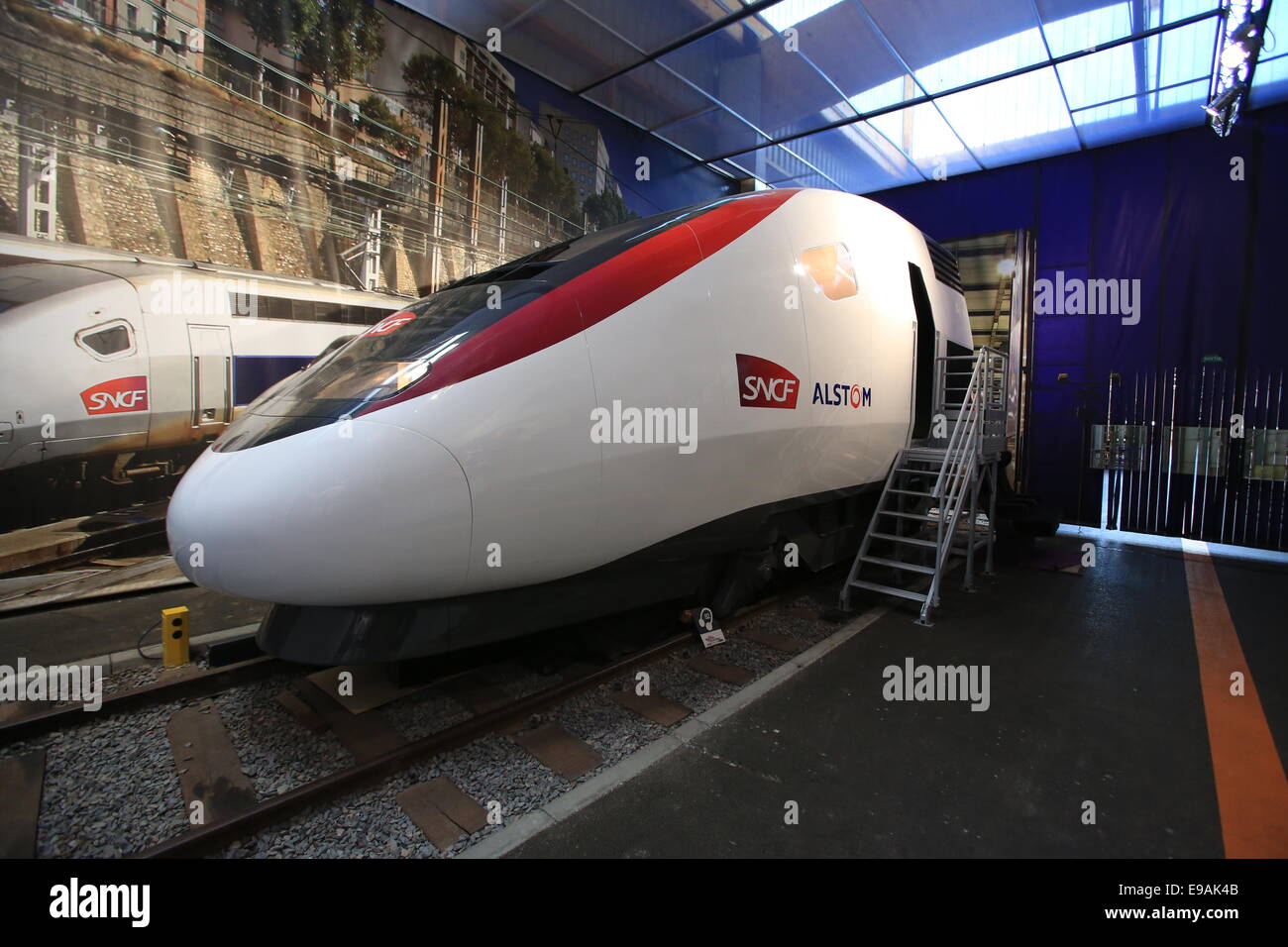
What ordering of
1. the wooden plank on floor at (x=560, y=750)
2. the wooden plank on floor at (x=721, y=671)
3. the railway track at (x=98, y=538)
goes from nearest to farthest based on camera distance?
the wooden plank on floor at (x=560, y=750), the wooden plank on floor at (x=721, y=671), the railway track at (x=98, y=538)

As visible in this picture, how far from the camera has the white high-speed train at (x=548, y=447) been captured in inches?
92.0

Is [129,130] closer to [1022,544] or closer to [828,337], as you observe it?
[828,337]

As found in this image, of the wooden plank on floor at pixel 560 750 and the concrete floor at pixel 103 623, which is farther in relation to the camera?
the concrete floor at pixel 103 623

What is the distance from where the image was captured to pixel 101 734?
2.96m

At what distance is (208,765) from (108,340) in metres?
4.13

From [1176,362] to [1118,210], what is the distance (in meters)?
2.45

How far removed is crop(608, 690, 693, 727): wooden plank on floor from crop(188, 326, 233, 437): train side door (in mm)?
4793

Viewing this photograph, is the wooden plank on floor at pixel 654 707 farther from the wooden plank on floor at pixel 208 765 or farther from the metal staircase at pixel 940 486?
the metal staircase at pixel 940 486

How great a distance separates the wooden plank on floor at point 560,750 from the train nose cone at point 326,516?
3.40ft

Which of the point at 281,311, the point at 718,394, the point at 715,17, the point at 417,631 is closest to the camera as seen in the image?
the point at 417,631

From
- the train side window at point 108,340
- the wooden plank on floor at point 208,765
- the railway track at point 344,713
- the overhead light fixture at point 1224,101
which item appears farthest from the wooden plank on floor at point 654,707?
the overhead light fixture at point 1224,101

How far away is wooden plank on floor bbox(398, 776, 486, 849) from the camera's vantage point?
2281 millimetres
